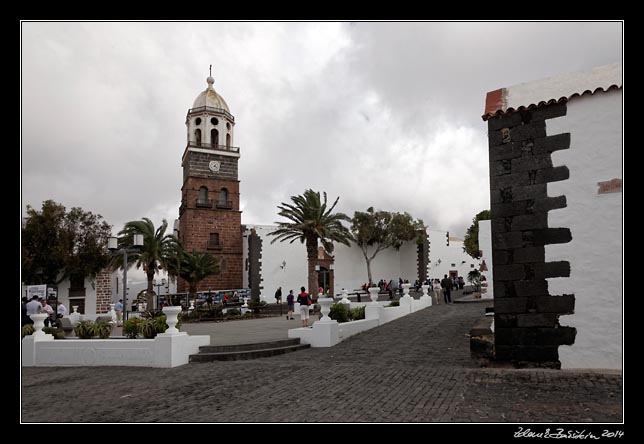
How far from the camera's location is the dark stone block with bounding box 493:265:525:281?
23.9 feet

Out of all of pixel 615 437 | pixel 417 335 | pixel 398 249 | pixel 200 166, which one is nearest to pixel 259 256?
pixel 200 166

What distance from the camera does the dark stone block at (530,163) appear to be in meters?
7.29

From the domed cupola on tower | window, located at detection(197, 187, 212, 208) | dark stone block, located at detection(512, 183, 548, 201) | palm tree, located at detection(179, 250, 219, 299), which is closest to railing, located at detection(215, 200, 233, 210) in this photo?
window, located at detection(197, 187, 212, 208)

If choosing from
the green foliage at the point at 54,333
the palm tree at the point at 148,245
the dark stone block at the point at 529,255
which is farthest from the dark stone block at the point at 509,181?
the palm tree at the point at 148,245

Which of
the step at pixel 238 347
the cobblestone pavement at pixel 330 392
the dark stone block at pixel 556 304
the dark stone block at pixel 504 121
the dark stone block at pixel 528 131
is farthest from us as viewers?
the step at pixel 238 347

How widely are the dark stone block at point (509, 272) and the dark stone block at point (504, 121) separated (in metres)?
2.17

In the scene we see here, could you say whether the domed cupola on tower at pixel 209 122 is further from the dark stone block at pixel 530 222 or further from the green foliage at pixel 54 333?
the dark stone block at pixel 530 222

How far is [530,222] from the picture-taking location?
7.30m

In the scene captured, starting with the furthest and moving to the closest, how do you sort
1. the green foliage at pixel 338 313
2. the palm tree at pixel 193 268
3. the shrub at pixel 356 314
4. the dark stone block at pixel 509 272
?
the palm tree at pixel 193 268
the shrub at pixel 356 314
the green foliage at pixel 338 313
the dark stone block at pixel 509 272

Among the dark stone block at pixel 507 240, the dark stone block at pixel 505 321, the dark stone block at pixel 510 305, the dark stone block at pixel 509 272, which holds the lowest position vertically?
the dark stone block at pixel 505 321

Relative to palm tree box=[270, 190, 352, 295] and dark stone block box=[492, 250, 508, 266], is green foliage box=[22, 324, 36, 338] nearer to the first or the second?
dark stone block box=[492, 250, 508, 266]

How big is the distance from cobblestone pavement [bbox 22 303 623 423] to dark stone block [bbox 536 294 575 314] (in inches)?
33.2

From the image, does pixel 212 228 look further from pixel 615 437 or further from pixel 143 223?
pixel 615 437

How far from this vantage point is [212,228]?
118 feet
